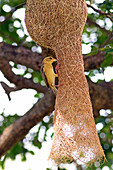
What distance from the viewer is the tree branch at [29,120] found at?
333 centimetres

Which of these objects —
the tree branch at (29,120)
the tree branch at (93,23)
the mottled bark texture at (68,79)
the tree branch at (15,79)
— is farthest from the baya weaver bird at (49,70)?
the tree branch at (93,23)

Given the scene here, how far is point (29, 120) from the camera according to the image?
11.3 ft

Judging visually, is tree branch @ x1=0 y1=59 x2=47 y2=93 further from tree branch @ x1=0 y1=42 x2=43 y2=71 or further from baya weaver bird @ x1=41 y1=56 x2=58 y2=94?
baya weaver bird @ x1=41 y1=56 x2=58 y2=94

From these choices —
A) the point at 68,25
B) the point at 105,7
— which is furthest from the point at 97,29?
the point at 68,25

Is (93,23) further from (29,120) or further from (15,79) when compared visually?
(29,120)

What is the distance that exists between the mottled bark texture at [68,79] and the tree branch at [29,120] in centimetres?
123

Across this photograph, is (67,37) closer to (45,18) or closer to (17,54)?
(45,18)

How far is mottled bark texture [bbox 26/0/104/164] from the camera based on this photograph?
6.13 feet

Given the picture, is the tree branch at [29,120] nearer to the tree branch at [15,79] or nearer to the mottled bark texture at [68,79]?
the tree branch at [15,79]

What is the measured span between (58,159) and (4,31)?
8.16 feet

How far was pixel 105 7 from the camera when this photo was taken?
9.98 feet

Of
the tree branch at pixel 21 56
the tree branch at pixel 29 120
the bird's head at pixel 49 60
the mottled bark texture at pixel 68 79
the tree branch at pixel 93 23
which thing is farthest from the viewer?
the tree branch at pixel 93 23

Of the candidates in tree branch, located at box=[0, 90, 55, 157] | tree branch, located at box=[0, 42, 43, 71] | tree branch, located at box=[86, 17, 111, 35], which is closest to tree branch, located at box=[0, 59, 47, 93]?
tree branch, located at box=[0, 42, 43, 71]

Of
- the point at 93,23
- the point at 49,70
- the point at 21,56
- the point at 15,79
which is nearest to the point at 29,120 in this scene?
the point at 15,79
